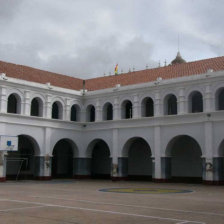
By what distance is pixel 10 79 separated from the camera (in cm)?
3209

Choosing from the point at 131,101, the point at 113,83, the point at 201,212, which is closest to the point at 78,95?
the point at 113,83

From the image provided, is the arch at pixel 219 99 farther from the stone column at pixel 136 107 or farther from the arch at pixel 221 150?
the stone column at pixel 136 107

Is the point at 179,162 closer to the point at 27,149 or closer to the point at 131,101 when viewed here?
the point at 131,101

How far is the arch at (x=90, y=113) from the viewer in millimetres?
38000

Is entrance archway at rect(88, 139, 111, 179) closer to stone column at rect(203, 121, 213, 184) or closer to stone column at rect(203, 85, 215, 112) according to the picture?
stone column at rect(203, 121, 213, 184)

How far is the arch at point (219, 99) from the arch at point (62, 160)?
617 inches

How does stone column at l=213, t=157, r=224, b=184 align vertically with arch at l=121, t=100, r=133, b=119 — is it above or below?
below

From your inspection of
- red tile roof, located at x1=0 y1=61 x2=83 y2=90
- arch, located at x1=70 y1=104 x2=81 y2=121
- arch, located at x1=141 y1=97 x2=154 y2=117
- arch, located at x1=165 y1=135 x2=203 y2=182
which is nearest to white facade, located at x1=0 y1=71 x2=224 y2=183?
arch, located at x1=165 y1=135 x2=203 y2=182

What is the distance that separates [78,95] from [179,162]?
37.6 feet

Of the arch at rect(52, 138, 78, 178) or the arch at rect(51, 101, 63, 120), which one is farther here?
the arch at rect(52, 138, 78, 178)

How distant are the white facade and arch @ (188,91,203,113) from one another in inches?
7.6

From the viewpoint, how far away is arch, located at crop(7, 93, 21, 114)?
32875 mm

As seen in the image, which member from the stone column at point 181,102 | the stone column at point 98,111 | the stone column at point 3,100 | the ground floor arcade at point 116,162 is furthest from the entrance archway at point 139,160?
the stone column at point 3,100

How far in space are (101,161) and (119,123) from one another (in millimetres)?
7285
